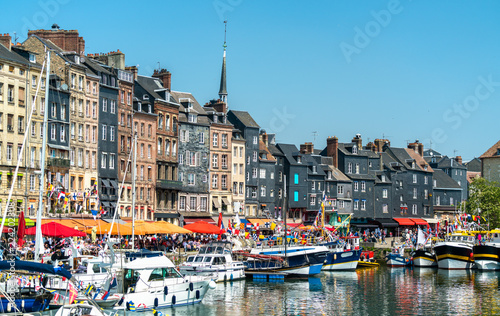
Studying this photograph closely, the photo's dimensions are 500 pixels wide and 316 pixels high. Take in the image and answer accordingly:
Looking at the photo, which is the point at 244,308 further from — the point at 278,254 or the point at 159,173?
the point at 159,173

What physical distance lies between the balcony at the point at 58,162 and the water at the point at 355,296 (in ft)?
73.4

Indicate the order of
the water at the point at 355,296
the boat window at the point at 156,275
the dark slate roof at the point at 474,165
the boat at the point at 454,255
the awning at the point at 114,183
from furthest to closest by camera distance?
the dark slate roof at the point at 474,165
the awning at the point at 114,183
the boat at the point at 454,255
the water at the point at 355,296
the boat window at the point at 156,275

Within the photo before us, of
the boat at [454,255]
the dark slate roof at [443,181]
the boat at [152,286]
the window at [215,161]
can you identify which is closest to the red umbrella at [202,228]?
the window at [215,161]

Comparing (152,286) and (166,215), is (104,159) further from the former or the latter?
(152,286)

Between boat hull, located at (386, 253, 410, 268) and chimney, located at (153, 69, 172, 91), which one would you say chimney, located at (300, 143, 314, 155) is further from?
boat hull, located at (386, 253, 410, 268)

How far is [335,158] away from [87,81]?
160ft

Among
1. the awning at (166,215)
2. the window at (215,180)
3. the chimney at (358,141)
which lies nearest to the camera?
the awning at (166,215)

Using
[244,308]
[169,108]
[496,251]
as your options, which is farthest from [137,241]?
[496,251]

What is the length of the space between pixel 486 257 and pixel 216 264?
29.9 m

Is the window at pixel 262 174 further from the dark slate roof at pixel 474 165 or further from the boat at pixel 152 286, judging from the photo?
the dark slate roof at pixel 474 165

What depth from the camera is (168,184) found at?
86.1m

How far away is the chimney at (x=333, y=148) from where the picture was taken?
376ft

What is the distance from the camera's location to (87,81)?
75.8 meters

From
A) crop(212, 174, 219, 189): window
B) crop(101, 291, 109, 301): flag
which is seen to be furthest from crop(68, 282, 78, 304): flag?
crop(212, 174, 219, 189): window
